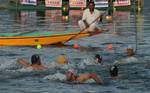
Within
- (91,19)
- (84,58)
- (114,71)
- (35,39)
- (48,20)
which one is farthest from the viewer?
(48,20)

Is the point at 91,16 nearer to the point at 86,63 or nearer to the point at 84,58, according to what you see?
the point at 84,58

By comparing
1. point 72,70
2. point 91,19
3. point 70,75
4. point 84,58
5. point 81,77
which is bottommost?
point 84,58

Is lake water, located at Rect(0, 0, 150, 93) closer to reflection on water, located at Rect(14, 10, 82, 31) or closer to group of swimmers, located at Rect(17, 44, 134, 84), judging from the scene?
reflection on water, located at Rect(14, 10, 82, 31)

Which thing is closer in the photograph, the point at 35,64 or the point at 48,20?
the point at 35,64

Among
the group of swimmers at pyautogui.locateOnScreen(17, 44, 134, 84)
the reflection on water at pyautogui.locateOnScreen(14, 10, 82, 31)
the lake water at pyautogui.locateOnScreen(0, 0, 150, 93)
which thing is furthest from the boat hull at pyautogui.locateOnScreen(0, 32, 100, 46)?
the reflection on water at pyautogui.locateOnScreen(14, 10, 82, 31)

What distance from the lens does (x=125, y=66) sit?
2433 cm

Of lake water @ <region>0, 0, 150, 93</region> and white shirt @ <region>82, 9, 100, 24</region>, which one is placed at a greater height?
white shirt @ <region>82, 9, 100, 24</region>

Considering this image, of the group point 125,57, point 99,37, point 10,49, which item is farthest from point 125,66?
point 99,37

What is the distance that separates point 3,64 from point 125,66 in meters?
4.88

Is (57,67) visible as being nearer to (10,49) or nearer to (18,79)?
(18,79)

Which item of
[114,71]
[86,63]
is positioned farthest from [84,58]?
[114,71]

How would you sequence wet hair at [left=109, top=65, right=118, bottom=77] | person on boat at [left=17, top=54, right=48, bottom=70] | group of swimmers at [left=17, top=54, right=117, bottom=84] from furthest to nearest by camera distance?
person on boat at [left=17, top=54, right=48, bottom=70], wet hair at [left=109, top=65, right=118, bottom=77], group of swimmers at [left=17, top=54, right=117, bottom=84]

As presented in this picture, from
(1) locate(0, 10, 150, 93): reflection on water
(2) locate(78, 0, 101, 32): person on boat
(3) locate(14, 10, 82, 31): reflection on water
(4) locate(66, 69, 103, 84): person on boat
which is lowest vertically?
(3) locate(14, 10, 82, 31): reflection on water

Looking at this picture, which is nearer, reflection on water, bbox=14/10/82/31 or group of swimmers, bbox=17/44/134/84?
group of swimmers, bbox=17/44/134/84
